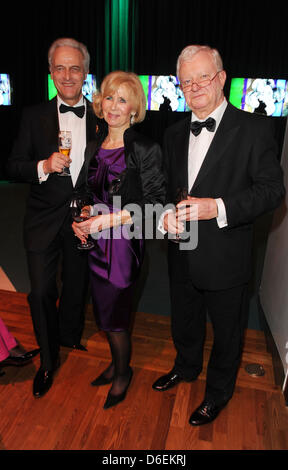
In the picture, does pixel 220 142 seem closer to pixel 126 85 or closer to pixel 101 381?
pixel 126 85

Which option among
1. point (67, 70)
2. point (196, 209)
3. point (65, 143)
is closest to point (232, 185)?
point (196, 209)

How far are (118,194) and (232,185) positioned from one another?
60cm

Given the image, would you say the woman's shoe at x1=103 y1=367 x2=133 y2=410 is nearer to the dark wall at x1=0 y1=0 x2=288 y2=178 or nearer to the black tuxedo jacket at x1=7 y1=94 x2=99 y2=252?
the black tuxedo jacket at x1=7 y1=94 x2=99 y2=252

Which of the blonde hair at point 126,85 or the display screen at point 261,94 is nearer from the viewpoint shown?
the blonde hair at point 126,85

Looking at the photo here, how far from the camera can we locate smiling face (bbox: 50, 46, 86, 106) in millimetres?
2143

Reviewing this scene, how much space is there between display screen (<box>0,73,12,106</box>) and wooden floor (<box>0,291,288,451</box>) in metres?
8.43

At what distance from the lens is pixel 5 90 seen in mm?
9398

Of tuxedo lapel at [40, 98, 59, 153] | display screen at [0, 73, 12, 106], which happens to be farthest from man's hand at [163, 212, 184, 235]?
display screen at [0, 73, 12, 106]

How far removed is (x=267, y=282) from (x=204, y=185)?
189 cm

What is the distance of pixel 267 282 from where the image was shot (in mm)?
3361

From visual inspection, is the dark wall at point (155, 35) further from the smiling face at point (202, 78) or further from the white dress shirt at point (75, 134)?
the smiling face at point (202, 78)

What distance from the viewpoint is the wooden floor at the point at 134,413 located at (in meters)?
2.00

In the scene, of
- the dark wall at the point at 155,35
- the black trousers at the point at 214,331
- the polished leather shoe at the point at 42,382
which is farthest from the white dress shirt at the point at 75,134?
the dark wall at the point at 155,35

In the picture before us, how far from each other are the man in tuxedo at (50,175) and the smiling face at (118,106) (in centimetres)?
35
